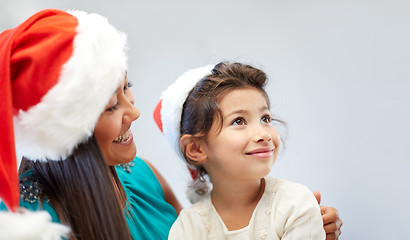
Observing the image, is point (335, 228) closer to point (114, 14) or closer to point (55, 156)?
point (55, 156)

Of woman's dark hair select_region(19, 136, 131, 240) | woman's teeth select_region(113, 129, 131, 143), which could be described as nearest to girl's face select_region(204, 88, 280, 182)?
woman's teeth select_region(113, 129, 131, 143)

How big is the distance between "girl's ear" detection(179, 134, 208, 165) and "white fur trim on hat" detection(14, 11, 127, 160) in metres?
0.35

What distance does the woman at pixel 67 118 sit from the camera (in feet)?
3.15

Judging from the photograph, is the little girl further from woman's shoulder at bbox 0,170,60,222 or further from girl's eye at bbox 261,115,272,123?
woman's shoulder at bbox 0,170,60,222

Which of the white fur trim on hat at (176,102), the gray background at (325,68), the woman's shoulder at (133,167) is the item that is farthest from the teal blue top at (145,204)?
the white fur trim on hat at (176,102)

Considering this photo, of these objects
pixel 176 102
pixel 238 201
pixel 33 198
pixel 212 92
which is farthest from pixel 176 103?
pixel 33 198

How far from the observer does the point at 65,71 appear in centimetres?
97

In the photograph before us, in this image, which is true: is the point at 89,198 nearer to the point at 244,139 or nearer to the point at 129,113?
the point at 129,113

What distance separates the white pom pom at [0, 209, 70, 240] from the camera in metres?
0.89

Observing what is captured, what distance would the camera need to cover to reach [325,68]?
1487 millimetres

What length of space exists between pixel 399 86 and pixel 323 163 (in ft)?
1.28

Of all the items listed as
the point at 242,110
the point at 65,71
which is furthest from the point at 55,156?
the point at 242,110

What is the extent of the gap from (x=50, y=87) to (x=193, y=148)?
20.6 inches

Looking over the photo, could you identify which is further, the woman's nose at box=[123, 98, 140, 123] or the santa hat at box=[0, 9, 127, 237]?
the woman's nose at box=[123, 98, 140, 123]
